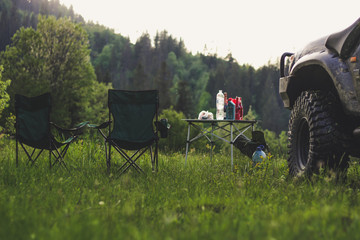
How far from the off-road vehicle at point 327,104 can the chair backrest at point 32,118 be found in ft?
9.53

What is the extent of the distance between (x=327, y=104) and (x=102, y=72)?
8653 centimetres

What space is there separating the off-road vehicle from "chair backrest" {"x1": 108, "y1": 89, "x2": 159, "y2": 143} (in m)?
1.61

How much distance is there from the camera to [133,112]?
4262mm

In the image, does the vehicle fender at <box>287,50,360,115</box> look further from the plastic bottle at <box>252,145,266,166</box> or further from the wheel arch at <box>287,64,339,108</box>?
the plastic bottle at <box>252,145,266,166</box>

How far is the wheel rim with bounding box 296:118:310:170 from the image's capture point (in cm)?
362

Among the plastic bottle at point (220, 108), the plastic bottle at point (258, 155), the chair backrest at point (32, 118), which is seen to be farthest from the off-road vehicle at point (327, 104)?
the chair backrest at point (32, 118)

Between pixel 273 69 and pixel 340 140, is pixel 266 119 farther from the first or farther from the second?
pixel 340 140

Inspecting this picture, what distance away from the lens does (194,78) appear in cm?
9831

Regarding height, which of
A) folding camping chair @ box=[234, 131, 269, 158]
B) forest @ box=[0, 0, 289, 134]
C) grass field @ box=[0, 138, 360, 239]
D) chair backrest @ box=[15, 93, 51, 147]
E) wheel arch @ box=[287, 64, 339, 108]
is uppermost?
forest @ box=[0, 0, 289, 134]

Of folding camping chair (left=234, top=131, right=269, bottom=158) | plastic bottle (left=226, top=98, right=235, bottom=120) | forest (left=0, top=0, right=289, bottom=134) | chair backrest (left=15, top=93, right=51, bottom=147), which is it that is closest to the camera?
chair backrest (left=15, top=93, right=51, bottom=147)

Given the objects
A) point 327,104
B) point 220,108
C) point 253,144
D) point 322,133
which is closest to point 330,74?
point 327,104

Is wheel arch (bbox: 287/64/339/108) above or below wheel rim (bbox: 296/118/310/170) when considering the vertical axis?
above

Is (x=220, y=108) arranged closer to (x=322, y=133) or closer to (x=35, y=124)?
(x=322, y=133)

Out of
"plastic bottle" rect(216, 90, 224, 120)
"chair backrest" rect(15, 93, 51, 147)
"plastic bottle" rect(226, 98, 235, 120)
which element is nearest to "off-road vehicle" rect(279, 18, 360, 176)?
"plastic bottle" rect(226, 98, 235, 120)
